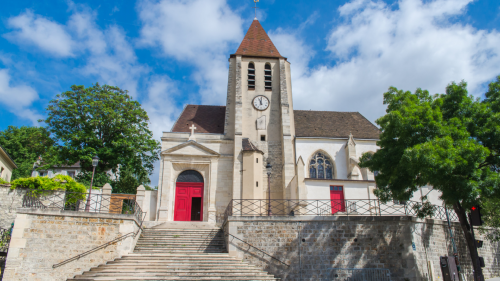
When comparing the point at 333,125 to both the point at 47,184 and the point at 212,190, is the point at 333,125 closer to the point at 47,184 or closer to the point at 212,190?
the point at 212,190

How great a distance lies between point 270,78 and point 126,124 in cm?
999

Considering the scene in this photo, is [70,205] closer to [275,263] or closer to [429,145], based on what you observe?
[275,263]

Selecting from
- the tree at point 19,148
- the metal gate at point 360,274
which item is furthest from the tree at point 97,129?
the metal gate at point 360,274

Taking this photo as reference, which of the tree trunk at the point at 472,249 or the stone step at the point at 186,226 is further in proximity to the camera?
the stone step at the point at 186,226

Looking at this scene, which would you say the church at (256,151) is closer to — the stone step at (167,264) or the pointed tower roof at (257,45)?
the pointed tower roof at (257,45)

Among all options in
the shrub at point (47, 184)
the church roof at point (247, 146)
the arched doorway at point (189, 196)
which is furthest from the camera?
the church roof at point (247, 146)

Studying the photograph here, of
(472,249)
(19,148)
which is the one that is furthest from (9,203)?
(19,148)

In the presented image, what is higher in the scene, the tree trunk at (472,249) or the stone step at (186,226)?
the stone step at (186,226)

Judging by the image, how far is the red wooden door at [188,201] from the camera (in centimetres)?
1859

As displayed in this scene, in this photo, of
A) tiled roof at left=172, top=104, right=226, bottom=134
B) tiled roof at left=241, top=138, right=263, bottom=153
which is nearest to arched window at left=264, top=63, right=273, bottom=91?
tiled roof at left=172, top=104, right=226, bottom=134

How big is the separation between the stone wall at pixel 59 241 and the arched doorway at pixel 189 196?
5981 millimetres

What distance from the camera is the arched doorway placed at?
18625mm

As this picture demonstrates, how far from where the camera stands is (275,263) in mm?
12539

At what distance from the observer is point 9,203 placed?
46.7ft
